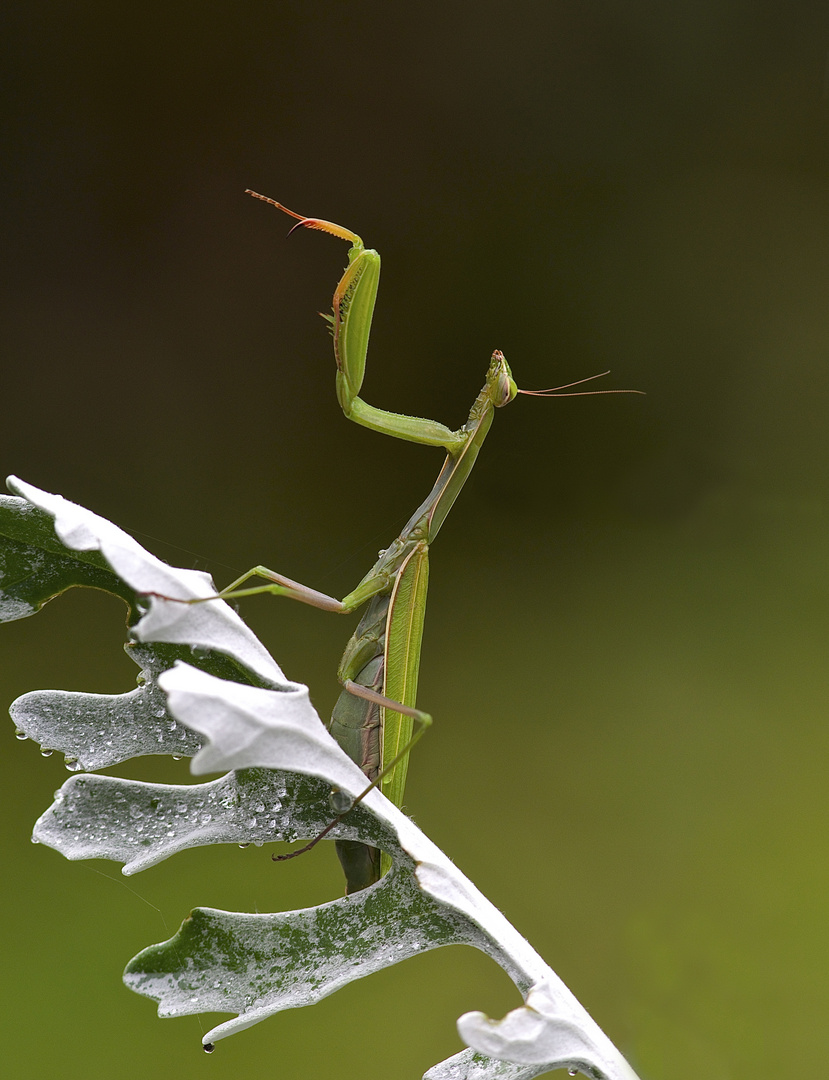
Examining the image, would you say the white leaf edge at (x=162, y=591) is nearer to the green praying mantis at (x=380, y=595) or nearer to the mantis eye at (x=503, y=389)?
the green praying mantis at (x=380, y=595)

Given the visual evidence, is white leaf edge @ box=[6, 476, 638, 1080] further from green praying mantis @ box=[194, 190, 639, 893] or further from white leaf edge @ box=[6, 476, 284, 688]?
green praying mantis @ box=[194, 190, 639, 893]

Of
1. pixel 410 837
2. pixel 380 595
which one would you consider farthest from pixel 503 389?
pixel 410 837

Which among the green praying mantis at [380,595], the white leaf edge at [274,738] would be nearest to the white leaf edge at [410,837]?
the white leaf edge at [274,738]

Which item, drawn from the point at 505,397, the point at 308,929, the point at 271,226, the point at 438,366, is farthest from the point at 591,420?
the point at 308,929

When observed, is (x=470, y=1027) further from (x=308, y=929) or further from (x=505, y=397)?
(x=505, y=397)

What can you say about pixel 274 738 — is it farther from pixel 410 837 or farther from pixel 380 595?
pixel 380 595

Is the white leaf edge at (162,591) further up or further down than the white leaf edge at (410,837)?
further up
